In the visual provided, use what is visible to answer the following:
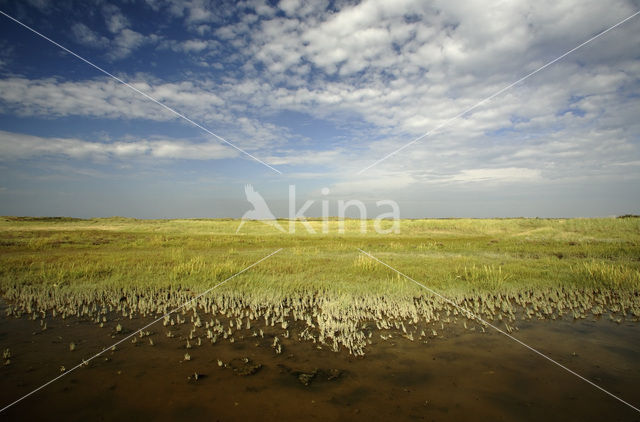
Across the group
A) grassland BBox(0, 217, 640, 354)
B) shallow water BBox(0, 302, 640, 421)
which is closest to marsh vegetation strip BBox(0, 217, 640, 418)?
grassland BBox(0, 217, 640, 354)

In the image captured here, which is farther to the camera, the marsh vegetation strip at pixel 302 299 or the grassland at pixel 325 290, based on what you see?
the grassland at pixel 325 290

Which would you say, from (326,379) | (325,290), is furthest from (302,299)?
(326,379)

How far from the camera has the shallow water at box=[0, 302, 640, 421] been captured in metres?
4.59

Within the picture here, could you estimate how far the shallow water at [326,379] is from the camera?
181 inches

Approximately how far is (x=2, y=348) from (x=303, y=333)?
6.06 m

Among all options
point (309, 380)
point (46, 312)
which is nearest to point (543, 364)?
point (309, 380)

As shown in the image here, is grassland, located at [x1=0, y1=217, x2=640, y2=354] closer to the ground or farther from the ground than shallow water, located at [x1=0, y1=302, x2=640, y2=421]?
farther from the ground

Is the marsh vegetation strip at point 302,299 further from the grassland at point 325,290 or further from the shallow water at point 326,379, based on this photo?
the shallow water at point 326,379

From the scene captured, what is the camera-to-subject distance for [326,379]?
215 inches

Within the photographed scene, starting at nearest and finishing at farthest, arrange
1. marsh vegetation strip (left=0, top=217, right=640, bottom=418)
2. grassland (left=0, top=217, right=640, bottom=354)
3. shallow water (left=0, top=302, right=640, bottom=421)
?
shallow water (left=0, top=302, right=640, bottom=421) → marsh vegetation strip (left=0, top=217, right=640, bottom=418) → grassland (left=0, top=217, right=640, bottom=354)

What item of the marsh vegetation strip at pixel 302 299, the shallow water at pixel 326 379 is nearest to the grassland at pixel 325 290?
the marsh vegetation strip at pixel 302 299

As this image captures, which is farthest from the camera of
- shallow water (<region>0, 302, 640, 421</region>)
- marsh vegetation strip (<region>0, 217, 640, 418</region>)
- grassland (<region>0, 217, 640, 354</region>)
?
grassland (<region>0, 217, 640, 354</region>)

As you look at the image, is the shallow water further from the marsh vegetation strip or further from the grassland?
the grassland

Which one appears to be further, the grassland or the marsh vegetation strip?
the grassland
